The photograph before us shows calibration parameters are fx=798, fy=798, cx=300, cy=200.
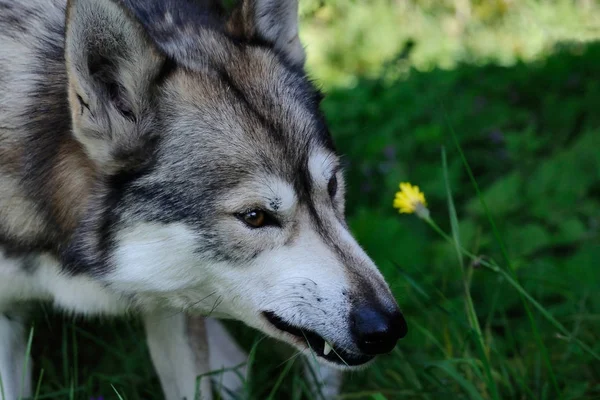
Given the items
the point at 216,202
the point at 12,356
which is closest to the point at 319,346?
the point at 216,202

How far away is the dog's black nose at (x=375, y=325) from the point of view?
8.16 ft

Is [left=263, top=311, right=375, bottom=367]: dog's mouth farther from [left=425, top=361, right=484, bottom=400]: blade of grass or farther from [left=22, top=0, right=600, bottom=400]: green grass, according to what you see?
[left=425, top=361, right=484, bottom=400]: blade of grass

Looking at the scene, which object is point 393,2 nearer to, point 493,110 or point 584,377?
point 493,110

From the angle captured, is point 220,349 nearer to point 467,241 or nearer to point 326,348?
point 326,348

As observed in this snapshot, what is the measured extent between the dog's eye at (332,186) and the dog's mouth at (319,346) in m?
0.50

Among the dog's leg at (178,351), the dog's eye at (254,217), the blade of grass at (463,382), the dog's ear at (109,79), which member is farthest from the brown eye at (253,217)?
the dog's leg at (178,351)

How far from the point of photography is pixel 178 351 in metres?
3.37

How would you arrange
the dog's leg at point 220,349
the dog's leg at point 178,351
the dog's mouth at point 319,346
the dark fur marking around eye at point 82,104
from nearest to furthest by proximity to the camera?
the dark fur marking around eye at point 82,104 → the dog's mouth at point 319,346 → the dog's leg at point 178,351 → the dog's leg at point 220,349

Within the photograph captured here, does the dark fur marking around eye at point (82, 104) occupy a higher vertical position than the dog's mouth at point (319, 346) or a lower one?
higher

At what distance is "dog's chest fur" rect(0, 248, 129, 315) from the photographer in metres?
2.85

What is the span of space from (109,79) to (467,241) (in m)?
2.28

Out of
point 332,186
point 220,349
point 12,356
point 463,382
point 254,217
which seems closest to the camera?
point 254,217

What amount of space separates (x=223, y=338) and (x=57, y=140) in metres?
1.36

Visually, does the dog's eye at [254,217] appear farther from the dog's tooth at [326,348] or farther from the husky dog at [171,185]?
the dog's tooth at [326,348]
